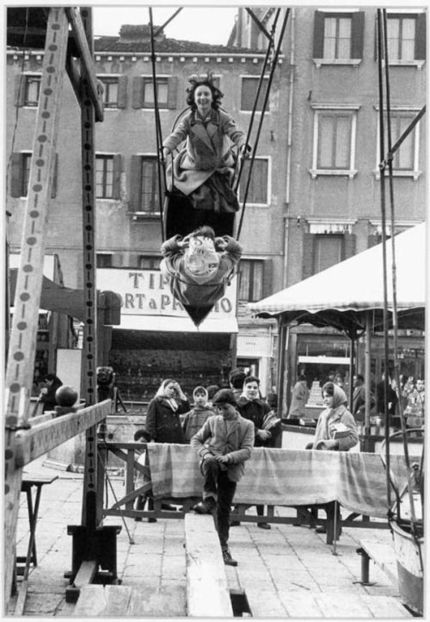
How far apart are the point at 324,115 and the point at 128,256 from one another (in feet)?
21.6

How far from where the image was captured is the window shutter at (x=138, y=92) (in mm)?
25594

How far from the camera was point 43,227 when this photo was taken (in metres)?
3.51

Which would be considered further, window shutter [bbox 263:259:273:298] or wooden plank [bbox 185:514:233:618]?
window shutter [bbox 263:259:273:298]

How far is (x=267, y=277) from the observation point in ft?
83.4

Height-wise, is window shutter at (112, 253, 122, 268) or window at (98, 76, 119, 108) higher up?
window at (98, 76, 119, 108)

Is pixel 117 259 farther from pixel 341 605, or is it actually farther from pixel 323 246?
pixel 341 605

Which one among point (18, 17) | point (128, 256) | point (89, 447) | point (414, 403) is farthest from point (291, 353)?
point (18, 17)

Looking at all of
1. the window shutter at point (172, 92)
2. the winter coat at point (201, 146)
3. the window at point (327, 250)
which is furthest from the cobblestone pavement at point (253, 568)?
the window shutter at point (172, 92)

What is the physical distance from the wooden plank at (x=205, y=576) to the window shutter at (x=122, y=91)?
67.5ft

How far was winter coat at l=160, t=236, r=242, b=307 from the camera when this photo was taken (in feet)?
26.5

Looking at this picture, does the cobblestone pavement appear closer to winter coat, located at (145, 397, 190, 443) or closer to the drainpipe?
winter coat, located at (145, 397, 190, 443)

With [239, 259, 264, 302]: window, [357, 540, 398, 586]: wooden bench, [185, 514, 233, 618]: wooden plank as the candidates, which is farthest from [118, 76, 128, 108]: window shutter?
[185, 514, 233, 618]: wooden plank

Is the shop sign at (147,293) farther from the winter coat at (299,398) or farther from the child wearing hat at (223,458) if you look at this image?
the child wearing hat at (223,458)

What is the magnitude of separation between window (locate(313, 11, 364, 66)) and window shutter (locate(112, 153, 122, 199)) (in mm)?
6026
